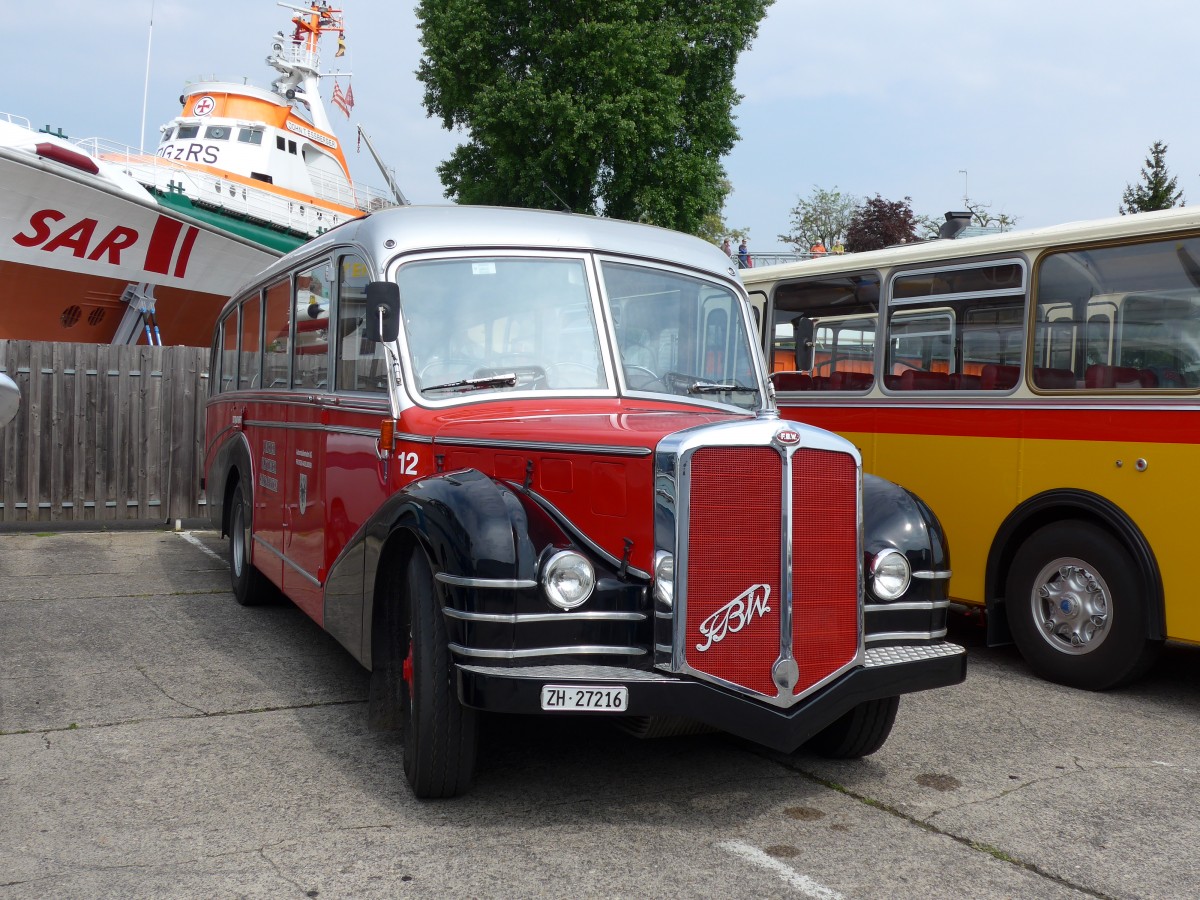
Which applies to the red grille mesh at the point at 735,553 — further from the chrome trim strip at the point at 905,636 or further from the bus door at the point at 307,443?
the bus door at the point at 307,443

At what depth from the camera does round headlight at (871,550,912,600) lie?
4387 mm

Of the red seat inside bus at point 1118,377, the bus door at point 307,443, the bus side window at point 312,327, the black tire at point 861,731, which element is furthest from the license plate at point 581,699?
the red seat inside bus at point 1118,377

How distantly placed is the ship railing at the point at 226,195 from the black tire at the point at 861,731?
1637 cm

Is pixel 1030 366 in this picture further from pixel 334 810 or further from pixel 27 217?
pixel 27 217

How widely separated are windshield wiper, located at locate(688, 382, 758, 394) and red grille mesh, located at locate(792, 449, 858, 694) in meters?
1.26

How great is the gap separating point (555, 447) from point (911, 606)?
1.55 metres

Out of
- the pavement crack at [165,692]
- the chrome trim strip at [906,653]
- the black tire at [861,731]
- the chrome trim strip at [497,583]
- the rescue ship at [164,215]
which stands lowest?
the pavement crack at [165,692]

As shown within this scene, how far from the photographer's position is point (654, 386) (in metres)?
5.21

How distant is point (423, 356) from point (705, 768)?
224 centimetres

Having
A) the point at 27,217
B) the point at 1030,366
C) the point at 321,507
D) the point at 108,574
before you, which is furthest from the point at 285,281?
the point at 27,217

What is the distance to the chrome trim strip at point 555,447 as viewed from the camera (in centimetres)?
409

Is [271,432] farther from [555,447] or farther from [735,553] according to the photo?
[735,553]

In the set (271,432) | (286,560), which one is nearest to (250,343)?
(271,432)

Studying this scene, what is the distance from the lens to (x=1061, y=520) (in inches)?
265
